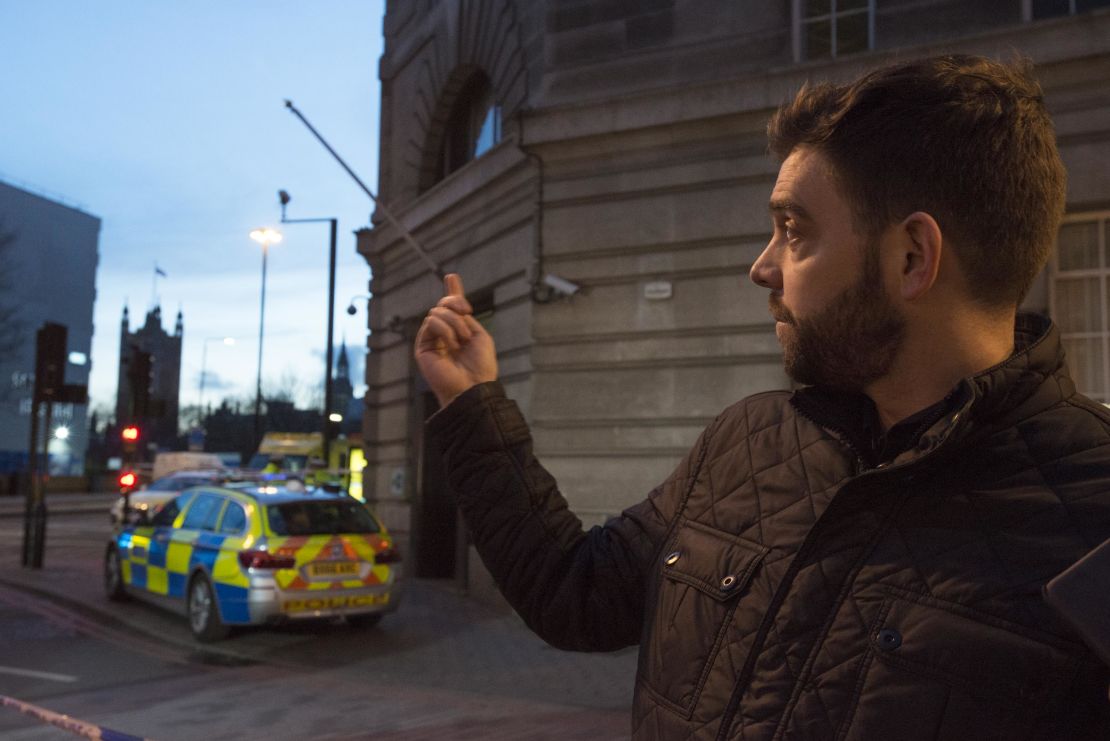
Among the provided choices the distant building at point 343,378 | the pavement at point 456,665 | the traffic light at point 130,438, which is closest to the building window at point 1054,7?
the pavement at point 456,665

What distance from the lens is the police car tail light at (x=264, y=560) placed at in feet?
32.6

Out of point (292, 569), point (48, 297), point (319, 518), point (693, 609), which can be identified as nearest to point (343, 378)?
point (48, 297)

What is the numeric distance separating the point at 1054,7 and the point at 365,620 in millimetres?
9358

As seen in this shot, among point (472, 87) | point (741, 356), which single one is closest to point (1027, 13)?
point (741, 356)

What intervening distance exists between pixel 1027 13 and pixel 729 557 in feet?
31.9

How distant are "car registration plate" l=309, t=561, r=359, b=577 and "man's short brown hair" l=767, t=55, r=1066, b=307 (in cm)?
948

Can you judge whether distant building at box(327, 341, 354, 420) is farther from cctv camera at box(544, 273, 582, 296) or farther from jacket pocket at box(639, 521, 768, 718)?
jacket pocket at box(639, 521, 768, 718)

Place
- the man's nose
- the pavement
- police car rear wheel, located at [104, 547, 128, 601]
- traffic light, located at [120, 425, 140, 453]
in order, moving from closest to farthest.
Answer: the man's nose
the pavement
police car rear wheel, located at [104, 547, 128, 601]
traffic light, located at [120, 425, 140, 453]

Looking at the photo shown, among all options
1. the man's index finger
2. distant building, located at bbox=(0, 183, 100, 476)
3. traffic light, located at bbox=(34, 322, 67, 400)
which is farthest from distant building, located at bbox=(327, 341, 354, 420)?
the man's index finger

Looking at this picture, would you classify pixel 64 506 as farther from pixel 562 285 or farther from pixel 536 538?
pixel 536 538

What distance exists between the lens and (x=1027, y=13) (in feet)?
31.1

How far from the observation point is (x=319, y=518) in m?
10.7

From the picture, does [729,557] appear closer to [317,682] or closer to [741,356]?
[317,682]

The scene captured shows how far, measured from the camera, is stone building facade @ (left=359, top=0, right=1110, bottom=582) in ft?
30.7
